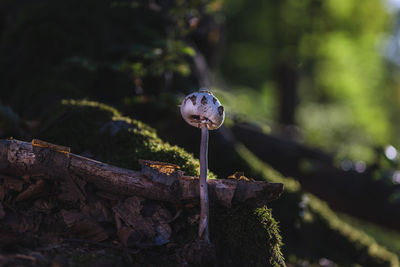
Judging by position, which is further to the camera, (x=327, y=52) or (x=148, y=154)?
(x=327, y=52)

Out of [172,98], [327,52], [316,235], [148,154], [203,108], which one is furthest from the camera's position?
[327,52]

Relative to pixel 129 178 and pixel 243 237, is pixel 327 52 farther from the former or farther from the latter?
pixel 129 178

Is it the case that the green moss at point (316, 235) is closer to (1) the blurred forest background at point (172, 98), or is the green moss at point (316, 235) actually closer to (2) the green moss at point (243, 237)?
(1) the blurred forest background at point (172, 98)

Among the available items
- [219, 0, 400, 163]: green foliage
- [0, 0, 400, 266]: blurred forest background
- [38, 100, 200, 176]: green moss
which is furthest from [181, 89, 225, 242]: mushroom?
[219, 0, 400, 163]: green foliage

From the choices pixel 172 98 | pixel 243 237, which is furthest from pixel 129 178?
pixel 172 98

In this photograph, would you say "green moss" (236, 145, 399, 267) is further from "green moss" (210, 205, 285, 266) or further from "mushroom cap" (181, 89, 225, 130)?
"mushroom cap" (181, 89, 225, 130)
